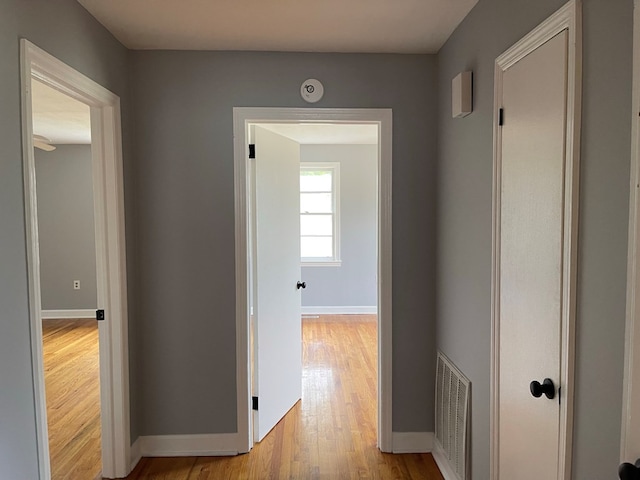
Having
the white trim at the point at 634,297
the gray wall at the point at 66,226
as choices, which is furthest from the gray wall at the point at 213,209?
the gray wall at the point at 66,226

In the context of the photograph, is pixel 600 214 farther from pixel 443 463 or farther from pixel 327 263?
pixel 327 263

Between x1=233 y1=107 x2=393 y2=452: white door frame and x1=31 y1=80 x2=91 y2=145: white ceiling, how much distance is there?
1572 millimetres

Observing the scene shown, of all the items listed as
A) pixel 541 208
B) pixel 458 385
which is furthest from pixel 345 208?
pixel 541 208

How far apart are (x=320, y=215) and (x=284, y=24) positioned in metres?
4.25

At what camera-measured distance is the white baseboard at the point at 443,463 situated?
2297 millimetres

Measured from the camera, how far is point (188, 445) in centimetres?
263

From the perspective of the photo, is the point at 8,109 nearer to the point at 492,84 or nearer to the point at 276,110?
the point at 276,110

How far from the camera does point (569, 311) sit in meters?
1.24

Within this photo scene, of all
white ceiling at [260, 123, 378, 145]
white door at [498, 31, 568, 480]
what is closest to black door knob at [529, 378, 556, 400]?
white door at [498, 31, 568, 480]

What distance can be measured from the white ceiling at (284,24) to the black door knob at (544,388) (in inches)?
64.0

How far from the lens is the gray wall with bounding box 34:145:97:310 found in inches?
239

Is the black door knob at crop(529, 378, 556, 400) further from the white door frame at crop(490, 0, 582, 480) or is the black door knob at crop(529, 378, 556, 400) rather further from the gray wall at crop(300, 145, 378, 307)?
the gray wall at crop(300, 145, 378, 307)

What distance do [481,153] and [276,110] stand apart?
1206 millimetres

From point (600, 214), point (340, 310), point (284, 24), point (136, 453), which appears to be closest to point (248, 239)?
point (284, 24)
